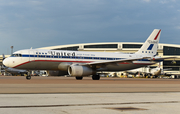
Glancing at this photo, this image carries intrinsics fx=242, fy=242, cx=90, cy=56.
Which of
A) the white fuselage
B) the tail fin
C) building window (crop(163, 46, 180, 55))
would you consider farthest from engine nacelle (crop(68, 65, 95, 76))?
building window (crop(163, 46, 180, 55))

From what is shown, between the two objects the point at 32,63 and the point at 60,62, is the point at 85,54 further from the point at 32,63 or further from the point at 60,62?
the point at 32,63

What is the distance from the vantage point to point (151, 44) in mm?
39344

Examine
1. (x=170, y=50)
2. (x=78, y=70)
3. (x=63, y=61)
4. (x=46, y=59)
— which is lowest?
(x=78, y=70)

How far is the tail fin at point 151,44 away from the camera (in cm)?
3925

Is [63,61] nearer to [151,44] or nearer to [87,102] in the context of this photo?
[151,44]

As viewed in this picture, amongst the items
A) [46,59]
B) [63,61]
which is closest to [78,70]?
[63,61]

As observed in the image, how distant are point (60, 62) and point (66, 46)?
7106cm

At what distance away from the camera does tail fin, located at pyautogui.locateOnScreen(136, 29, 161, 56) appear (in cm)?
3925

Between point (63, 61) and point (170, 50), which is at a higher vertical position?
point (170, 50)

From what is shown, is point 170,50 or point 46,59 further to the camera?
point 170,50

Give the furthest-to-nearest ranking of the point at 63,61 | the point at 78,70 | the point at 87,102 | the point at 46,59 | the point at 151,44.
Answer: the point at 151,44, the point at 63,61, the point at 46,59, the point at 78,70, the point at 87,102

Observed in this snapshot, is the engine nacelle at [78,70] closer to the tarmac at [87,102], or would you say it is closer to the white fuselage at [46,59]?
the white fuselage at [46,59]

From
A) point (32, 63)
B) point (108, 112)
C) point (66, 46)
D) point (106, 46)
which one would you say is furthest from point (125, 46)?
point (108, 112)

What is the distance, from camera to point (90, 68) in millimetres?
30812
